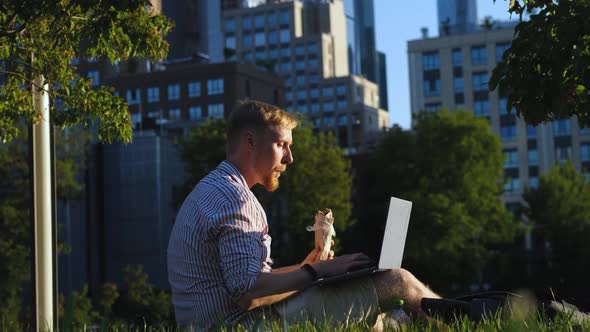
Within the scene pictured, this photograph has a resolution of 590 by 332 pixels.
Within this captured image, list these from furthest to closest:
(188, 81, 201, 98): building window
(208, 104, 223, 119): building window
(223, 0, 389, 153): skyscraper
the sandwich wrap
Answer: (223, 0, 389, 153): skyscraper, (188, 81, 201, 98): building window, (208, 104, 223, 119): building window, the sandwich wrap

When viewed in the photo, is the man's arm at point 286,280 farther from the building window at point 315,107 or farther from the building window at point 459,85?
the building window at point 315,107

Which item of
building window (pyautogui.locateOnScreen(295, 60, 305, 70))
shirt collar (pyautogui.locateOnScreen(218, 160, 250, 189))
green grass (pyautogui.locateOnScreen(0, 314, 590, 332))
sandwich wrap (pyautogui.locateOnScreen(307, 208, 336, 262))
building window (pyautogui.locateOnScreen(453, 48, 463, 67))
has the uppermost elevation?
building window (pyautogui.locateOnScreen(295, 60, 305, 70))

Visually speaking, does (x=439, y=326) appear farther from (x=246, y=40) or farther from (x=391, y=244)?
(x=246, y=40)

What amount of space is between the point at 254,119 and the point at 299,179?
183 ft

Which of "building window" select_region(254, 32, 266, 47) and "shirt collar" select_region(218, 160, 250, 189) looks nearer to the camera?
"shirt collar" select_region(218, 160, 250, 189)

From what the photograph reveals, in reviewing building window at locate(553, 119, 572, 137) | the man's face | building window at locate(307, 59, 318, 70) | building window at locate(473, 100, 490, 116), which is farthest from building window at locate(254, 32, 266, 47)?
the man's face

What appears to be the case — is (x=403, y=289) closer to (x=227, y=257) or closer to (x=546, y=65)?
(x=227, y=257)

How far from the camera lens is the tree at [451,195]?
60.3 m

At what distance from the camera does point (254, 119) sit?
6.31 meters

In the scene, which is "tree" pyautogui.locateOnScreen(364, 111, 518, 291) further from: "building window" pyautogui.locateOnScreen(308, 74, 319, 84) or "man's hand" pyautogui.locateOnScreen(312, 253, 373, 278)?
"building window" pyautogui.locateOnScreen(308, 74, 319, 84)

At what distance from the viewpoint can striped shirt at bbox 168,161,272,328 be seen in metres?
5.78

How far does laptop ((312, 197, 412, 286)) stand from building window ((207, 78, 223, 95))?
10714 cm

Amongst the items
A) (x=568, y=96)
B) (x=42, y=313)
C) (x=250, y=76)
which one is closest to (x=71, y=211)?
(x=250, y=76)

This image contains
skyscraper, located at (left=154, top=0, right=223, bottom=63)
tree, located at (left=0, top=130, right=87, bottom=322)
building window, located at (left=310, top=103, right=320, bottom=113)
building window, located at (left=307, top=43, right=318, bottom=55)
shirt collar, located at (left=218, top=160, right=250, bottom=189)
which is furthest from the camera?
building window, located at (left=307, top=43, right=318, bottom=55)
